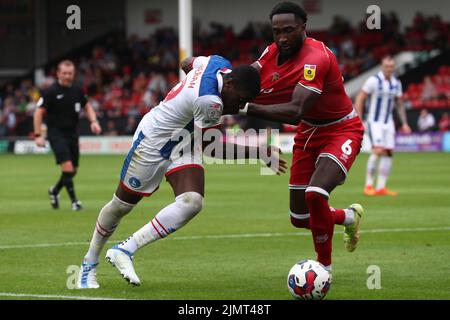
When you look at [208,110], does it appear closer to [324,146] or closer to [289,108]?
[289,108]

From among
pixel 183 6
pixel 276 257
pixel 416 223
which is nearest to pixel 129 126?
pixel 183 6

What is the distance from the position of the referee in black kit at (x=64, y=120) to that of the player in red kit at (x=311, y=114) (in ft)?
25.9

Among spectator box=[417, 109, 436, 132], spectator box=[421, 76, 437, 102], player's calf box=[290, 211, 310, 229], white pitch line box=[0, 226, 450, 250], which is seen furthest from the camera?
spectator box=[421, 76, 437, 102]

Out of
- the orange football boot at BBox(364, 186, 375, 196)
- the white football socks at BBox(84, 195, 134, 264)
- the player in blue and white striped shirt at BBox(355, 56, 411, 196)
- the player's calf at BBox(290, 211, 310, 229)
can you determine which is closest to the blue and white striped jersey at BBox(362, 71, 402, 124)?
the player in blue and white striped shirt at BBox(355, 56, 411, 196)

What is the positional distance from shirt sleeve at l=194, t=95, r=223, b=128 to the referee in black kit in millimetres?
8903

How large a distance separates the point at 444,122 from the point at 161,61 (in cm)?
1650

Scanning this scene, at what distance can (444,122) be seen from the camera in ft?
122

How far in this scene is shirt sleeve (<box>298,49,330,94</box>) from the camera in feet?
30.2

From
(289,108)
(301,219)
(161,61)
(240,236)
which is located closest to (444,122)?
(161,61)

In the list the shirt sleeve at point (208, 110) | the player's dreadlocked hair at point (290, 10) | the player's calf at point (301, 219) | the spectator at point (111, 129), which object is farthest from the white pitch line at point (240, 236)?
the spectator at point (111, 129)

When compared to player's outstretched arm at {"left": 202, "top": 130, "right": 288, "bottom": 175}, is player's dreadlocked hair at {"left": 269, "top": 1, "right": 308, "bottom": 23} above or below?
above

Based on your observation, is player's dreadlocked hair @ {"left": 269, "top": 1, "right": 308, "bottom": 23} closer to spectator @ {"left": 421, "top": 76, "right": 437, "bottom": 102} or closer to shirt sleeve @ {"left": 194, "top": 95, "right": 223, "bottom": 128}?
shirt sleeve @ {"left": 194, "top": 95, "right": 223, "bottom": 128}

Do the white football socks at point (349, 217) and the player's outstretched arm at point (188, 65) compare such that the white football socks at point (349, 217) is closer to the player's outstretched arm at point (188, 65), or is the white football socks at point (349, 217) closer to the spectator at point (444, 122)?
the player's outstretched arm at point (188, 65)
